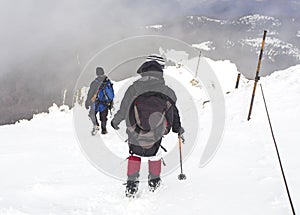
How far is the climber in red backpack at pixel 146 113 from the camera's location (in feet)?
17.4

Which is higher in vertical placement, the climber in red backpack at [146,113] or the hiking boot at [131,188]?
the climber in red backpack at [146,113]

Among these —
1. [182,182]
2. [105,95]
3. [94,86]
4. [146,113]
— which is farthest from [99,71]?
[146,113]

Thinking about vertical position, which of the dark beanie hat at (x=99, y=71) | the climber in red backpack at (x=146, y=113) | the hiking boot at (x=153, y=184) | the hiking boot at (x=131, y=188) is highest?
the dark beanie hat at (x=99, y=71)

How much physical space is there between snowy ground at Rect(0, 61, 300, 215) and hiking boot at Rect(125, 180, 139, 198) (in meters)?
0.14

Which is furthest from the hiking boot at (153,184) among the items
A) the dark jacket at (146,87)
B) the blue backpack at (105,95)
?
the blue backpack at (105,95)

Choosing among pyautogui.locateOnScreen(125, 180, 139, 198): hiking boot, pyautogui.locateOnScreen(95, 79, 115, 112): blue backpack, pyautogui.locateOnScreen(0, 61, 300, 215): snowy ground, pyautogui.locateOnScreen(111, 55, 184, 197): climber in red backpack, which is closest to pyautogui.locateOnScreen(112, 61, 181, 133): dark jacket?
pyautogui.locateOnScreen(111, 55, 184, 197): climber in red backpack

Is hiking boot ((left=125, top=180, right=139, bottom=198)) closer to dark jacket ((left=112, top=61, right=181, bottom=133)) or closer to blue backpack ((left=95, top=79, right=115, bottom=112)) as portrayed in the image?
dark jacket ((left=112, top=61, right=181, bottom=133))

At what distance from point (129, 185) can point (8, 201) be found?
189 cm

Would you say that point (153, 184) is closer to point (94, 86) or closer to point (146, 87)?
point (146, 87)

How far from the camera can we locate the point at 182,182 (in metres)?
6.15

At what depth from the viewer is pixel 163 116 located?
5445 millimetres

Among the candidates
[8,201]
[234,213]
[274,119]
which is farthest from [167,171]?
[274,119]

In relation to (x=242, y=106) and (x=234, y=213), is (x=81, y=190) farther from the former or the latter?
(x=242, y=106)

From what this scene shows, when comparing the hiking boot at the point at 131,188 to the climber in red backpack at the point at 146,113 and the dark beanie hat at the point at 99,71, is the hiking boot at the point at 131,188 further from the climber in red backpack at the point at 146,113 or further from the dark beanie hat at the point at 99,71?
the dark beanie hat at the point at 99,71
